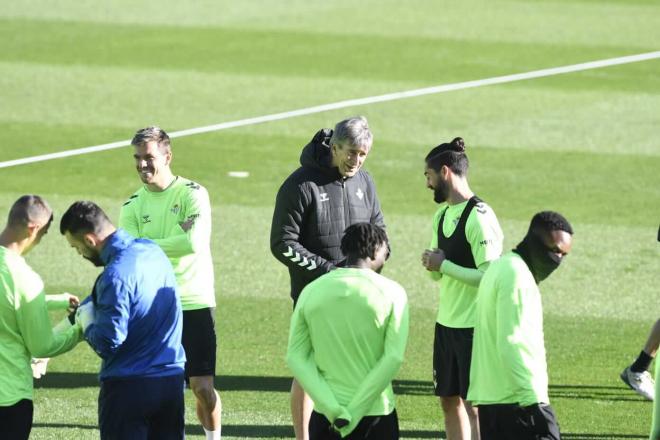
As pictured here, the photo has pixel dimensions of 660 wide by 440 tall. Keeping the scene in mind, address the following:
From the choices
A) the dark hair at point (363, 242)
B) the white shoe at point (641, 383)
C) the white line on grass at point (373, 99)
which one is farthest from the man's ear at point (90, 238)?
the white line on grass at point (373, 99)

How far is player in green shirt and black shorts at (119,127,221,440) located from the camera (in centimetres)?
777

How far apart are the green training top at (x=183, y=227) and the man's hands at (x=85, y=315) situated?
1.61m

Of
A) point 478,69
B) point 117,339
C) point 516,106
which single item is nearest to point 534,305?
point 117,339

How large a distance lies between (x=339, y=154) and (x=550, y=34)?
15871 millimetres

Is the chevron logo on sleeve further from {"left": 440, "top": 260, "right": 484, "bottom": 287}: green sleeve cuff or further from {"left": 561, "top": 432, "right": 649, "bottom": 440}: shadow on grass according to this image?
{"left": 561, "top": 432, "right": 649, "bottom": 440}: shadow on grass

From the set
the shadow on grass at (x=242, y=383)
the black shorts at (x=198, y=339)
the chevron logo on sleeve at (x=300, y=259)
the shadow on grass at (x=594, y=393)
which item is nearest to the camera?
the chevron logo on sleeve at (x=300, y=259)

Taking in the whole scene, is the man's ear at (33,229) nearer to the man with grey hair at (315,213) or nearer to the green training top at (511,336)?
the man with grey hair at (315,213)

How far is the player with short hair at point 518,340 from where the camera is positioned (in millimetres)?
5828

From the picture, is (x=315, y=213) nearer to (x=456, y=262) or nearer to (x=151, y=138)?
(x=456, y=262)

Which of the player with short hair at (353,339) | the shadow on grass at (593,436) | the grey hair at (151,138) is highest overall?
the grey hair at (151,138)

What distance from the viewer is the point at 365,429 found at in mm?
5902

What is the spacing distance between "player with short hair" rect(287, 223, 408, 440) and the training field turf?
2.67 meters

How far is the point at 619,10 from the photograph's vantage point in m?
24.9

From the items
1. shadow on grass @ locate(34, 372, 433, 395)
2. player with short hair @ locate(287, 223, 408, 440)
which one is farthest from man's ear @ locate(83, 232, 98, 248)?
shadow on grass @ locate(34, 372, 433, 395)
